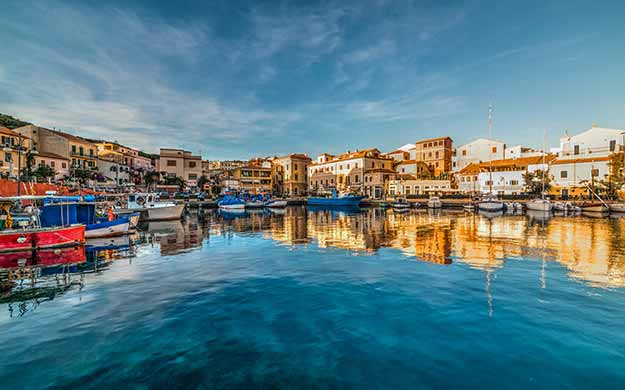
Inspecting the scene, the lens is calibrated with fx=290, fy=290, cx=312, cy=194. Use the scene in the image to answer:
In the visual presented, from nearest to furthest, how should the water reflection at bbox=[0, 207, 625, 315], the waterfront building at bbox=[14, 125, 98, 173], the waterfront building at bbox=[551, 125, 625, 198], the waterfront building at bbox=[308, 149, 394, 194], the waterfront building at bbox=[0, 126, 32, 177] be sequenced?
the water reflection at bbox=[0, 207, 625, 315], the waterfront building at bbox=[0, 126, 32, 177], the waterfront building at bbox=[14, 125, 98, 173], the waterfront building at bbox=[551, 125, 625, 198], the waterfront building at bbox=[308, 149, 394, 194]

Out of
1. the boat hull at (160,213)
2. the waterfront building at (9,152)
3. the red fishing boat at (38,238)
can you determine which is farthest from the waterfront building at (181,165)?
Result: the red fishing boat at (38,238)

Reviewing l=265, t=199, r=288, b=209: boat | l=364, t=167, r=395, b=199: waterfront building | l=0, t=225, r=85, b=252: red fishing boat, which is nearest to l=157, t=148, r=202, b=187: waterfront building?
l=265, t=199, r=288, b=209: boat

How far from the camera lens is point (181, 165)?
6838cm

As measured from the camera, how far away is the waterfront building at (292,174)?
8206 centimetres

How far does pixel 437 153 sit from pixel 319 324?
70.7m

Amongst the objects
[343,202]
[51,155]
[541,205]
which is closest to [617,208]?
[541,205]

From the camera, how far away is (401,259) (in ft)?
41.8

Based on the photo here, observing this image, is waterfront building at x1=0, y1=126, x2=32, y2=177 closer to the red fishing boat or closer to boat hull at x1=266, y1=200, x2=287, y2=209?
the red fishing boat

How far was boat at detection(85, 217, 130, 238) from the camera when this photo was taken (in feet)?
62.6

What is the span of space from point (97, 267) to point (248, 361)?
10.3m

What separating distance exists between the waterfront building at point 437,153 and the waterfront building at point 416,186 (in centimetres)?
698

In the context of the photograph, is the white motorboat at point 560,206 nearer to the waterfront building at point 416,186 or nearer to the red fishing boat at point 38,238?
the waterfront building at point 416,186

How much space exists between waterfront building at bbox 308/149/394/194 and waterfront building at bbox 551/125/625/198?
33.5m

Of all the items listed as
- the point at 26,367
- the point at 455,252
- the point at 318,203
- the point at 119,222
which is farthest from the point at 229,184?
the point at 26,367
